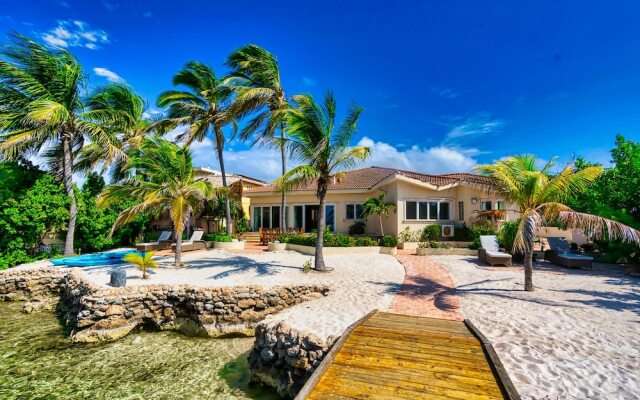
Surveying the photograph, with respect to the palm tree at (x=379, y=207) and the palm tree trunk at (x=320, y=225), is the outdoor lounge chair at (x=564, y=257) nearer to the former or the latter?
the palm tree at (x=379, y=207)

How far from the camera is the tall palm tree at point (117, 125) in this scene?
19.4 m

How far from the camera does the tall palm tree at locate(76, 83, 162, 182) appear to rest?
766 inches

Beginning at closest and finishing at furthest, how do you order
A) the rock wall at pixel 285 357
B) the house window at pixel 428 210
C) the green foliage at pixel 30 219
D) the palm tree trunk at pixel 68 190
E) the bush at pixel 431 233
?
1. the rock wall at pixel 285 357
2. the green foliage at pixel 30 219
3. the palm tree trunk at pixel 68 190
4. the bush at pixel 431 233
5. the house window at pixel 428 210

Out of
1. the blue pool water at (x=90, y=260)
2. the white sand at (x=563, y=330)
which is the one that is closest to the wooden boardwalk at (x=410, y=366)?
the white sand at (x=563, y=330)

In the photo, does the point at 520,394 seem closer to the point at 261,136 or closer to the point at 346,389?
the point at 346,389

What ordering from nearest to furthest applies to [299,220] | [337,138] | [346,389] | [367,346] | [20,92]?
[346,389], [367,346], [337,138], [20,92], [299,220]

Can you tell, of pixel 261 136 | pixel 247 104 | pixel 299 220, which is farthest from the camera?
pixel 299 220

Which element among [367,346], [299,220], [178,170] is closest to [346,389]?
[367,346]

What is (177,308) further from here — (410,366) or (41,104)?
(41,104)

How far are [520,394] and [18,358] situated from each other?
1112 centimetres

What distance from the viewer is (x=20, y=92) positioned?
16.4 meters

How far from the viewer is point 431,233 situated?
18938mm

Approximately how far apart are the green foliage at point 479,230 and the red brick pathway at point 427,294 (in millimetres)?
4200

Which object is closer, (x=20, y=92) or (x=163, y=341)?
(x=163, y=341)
